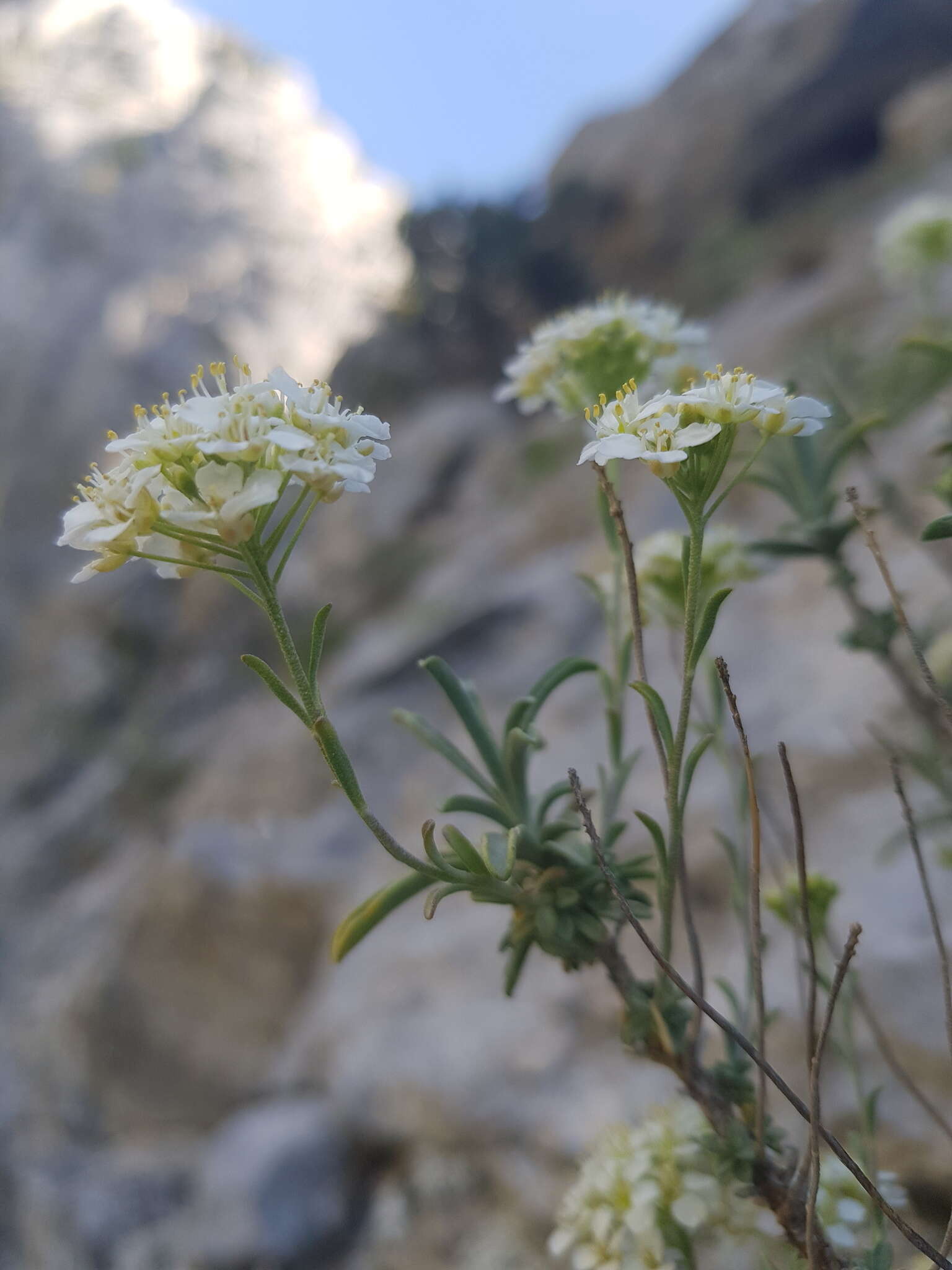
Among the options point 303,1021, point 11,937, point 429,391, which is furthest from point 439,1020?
point 429,391

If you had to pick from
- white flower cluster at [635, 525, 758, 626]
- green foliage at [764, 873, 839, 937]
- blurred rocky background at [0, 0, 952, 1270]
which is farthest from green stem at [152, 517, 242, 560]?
blurred rocky background at [0, 0, 952, 1270]

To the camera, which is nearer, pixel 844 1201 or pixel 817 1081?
pixel 817 1081

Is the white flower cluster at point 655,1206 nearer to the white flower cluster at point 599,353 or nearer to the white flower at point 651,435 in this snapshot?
the white flower at point 651,435

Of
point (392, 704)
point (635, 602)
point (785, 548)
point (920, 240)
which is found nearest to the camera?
point (635, 602)

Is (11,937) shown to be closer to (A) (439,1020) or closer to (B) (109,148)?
(A) (439,1020)

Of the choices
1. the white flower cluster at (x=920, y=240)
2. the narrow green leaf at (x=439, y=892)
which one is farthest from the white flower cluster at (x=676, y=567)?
the white flower cluster at (x=920, y=240)

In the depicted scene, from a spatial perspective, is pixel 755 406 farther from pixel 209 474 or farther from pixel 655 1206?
pixel 655 1206

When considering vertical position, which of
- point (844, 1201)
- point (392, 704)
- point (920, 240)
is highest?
point (392, 704)

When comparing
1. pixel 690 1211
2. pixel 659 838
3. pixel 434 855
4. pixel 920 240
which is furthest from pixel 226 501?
pixel 920 240
